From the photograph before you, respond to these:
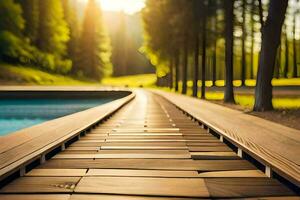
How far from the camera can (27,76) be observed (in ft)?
174

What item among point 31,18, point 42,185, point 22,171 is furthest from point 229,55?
point 31,18

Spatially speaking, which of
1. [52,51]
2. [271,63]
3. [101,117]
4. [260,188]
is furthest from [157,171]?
[52,51]

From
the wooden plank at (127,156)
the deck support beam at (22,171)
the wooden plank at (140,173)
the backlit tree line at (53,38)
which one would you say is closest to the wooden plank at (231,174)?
the wooden plank at (140,173)

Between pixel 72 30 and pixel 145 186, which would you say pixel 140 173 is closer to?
pixel 145 186

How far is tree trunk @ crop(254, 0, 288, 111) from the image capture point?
604 inches

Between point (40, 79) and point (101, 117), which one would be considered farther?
point (40, 79)

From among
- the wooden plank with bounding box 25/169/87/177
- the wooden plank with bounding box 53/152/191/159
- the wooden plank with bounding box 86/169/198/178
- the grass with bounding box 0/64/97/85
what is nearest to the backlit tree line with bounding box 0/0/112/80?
the grass with bounding box 0/64/97/85

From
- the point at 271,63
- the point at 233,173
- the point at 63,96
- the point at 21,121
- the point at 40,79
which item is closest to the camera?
the point at 233,173

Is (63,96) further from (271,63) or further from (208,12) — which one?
(271,63)

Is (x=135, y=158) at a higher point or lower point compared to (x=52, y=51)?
lower

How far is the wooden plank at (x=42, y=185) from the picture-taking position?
4676mm

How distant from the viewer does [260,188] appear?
4.83m

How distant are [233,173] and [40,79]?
5210 centimetres

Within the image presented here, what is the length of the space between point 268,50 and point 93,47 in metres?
62.0
